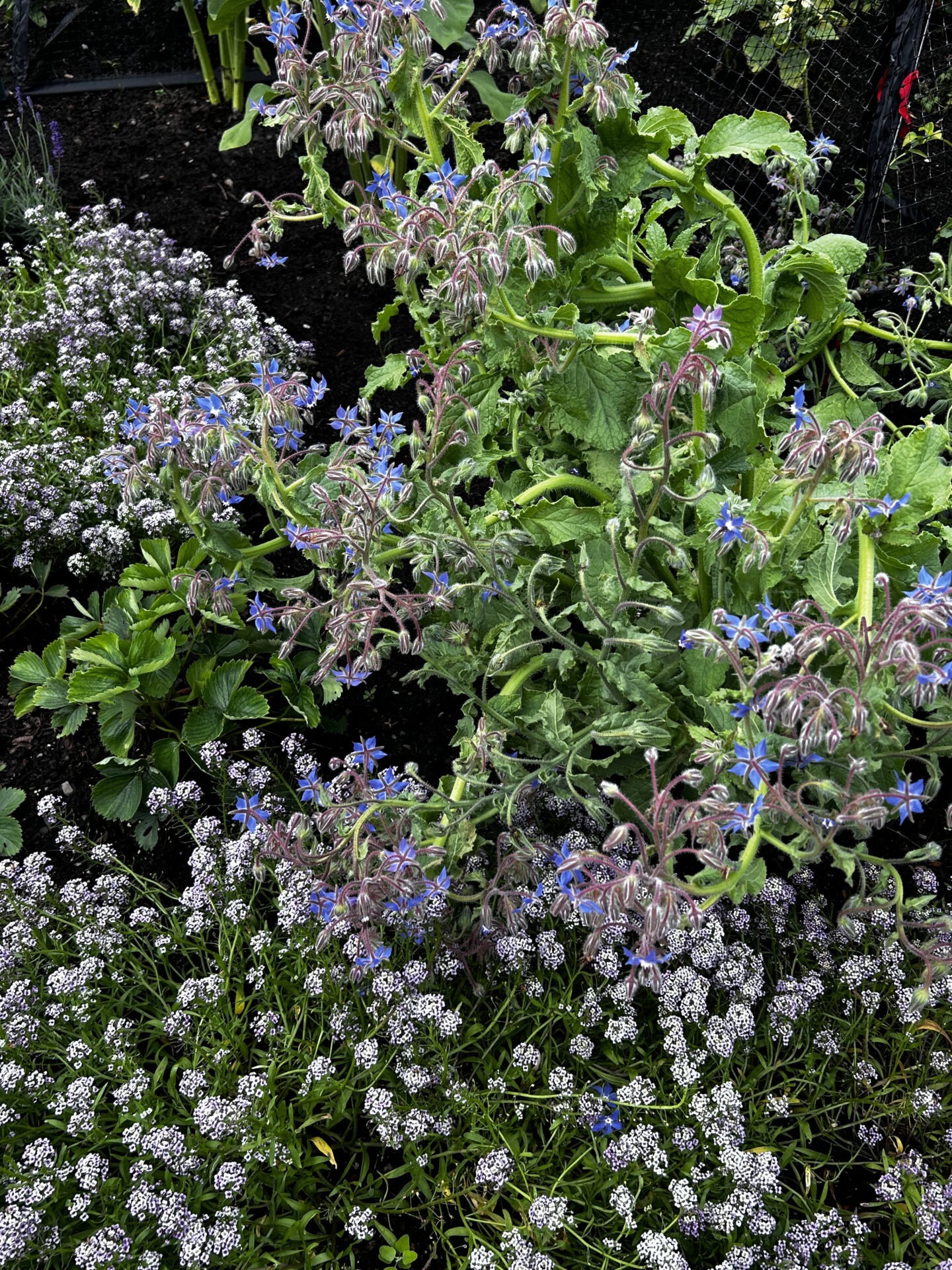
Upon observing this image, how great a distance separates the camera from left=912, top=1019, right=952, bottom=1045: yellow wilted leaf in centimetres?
201

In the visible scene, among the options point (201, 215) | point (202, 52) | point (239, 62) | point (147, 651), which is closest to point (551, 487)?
point (147, 651)

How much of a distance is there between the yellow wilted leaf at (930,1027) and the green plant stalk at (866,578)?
35.0 inches

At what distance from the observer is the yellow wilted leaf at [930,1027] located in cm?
201

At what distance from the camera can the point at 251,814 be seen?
2053 mm

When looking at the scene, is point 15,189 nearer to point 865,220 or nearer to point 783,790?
point 865,220

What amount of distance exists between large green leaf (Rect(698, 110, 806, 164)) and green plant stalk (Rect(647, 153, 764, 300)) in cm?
8

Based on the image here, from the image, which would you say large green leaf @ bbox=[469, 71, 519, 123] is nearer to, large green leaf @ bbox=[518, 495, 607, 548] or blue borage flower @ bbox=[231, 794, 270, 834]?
large green leaf @ bbox=[518, 495, 607, 548]

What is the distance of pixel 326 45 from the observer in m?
3.13

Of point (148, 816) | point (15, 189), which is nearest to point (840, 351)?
point (148, 816)

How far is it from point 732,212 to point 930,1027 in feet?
5.43

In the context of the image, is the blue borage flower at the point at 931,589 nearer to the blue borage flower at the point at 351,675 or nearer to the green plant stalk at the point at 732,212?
the green plant stalk at the point at 732,212

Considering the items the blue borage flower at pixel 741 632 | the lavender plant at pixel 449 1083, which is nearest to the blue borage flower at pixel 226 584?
the lavender plant at pixel 449 1083

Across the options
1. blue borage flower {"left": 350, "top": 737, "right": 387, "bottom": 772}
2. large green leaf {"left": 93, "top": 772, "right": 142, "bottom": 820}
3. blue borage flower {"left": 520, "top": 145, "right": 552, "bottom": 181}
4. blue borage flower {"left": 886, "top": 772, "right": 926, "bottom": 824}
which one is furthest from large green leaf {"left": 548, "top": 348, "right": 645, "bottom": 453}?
large green leaf {"left": 93, "top": 772, "right": 142, "bottom": 820}

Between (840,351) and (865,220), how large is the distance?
0.49m
